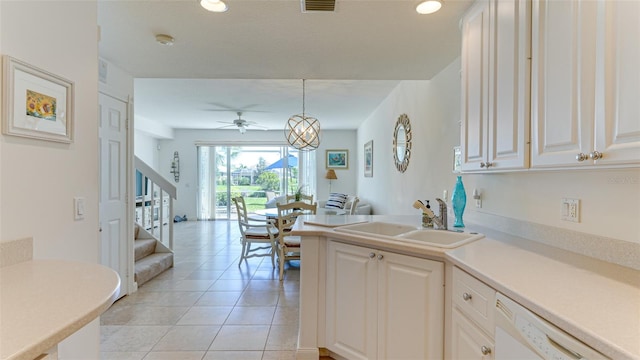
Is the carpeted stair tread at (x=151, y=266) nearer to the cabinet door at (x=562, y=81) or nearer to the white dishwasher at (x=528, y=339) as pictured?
the white dishwasher at (x=528, y=339)

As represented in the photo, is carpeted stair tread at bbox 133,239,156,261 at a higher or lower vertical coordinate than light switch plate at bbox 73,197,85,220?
lower

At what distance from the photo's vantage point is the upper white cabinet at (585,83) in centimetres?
93

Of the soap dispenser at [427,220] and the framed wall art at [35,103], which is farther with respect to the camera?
the soap dispenser at [427,220]

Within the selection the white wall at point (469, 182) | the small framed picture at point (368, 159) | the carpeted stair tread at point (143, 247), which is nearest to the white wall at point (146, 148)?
the carpeted stair tread at point (143, 247)

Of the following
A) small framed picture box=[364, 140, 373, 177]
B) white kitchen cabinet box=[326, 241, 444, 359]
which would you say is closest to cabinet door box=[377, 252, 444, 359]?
white kitchen cabinet box=[326, 241, 444, 359]

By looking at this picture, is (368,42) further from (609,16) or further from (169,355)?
(169,355)

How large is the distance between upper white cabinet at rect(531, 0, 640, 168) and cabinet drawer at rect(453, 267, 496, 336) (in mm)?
564

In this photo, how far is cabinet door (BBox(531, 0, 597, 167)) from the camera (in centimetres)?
106

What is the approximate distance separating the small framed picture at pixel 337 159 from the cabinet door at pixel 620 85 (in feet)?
24.5

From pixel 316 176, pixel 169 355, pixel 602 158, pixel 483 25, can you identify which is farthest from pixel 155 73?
pixel 316 176

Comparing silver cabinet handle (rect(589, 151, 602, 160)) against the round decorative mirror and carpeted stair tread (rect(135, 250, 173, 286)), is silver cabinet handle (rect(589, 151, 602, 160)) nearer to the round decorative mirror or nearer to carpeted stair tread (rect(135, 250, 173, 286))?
the round decorative mirror

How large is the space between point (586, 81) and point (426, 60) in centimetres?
174

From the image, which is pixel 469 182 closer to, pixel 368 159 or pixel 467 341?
pixel 467 341

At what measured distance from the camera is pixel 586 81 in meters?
1.06
